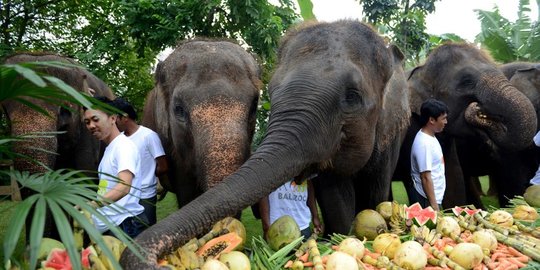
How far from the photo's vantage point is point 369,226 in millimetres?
3730

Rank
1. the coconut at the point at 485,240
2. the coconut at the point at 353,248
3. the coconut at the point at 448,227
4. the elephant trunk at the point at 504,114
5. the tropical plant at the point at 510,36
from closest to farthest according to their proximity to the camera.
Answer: the coconut at the point at 353,248 → the coconut at the point at 485,240 → the coconut at the point at 448,227 → the elephant trunk at the point at 504,114 → the tropical plant at the point at 510,36

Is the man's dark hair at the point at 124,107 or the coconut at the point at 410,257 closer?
the coconut at the point at 410,257

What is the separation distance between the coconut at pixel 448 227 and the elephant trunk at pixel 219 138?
1423 millimetres

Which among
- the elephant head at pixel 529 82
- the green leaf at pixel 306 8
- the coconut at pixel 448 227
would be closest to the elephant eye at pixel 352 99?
the coconut at pixel 448 227

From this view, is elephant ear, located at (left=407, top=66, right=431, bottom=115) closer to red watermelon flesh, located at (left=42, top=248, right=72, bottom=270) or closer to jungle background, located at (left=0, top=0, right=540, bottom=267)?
jungle background, located at (left=0, top=0, right=540, bottom=267)

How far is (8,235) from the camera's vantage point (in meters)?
1.70

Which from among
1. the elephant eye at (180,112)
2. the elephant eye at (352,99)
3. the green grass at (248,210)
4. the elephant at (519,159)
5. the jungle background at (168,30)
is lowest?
the green grass at (248,210)

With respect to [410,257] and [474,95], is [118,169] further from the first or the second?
[474,95]

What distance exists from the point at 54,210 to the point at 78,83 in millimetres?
4378

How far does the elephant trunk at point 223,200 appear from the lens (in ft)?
8.67

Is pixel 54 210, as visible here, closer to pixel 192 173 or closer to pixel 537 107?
pixel 192 173

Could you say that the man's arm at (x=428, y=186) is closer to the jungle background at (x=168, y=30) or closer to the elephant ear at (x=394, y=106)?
the elephant ear at (x=394, y=106)

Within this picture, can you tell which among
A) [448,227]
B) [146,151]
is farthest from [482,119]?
[146,151]

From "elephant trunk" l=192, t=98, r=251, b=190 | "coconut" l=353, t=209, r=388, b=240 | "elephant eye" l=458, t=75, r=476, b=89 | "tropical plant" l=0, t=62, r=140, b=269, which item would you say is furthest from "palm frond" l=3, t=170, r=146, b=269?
"elephant eye" l=458, t=75, r=476, b=89
